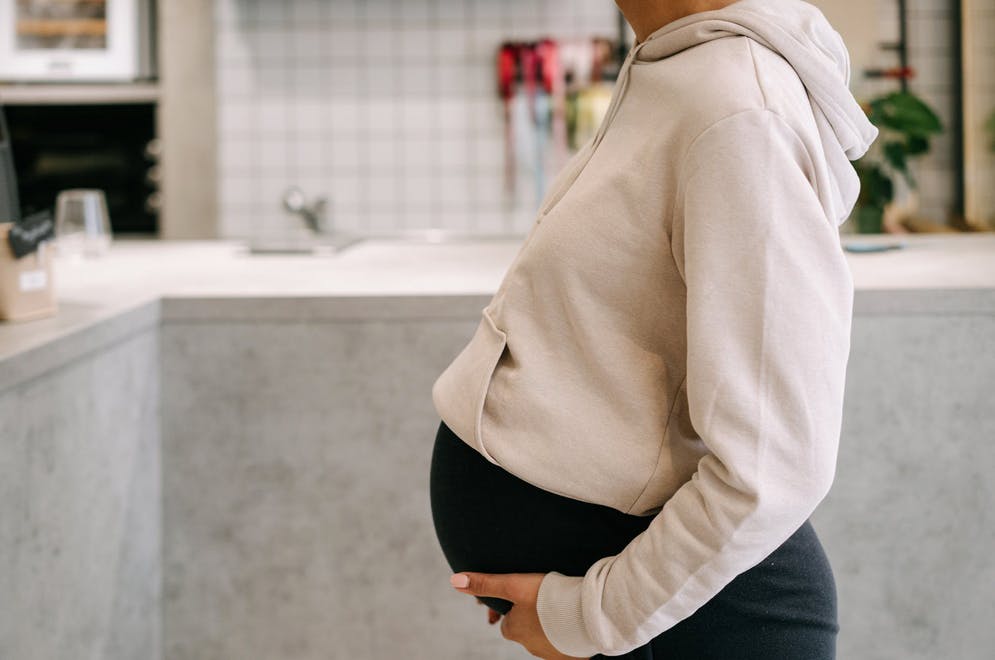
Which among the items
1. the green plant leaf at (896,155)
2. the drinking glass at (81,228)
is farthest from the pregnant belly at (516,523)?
the green plant leaf at (896,155)

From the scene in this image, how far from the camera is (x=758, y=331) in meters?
0.73

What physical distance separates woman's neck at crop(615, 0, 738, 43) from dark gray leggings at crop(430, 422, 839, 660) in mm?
397

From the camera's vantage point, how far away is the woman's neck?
33.2 inches

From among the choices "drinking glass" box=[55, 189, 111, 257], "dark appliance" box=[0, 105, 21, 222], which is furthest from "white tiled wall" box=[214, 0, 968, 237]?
"dark appliance" box=[0, 105, 21, 222]

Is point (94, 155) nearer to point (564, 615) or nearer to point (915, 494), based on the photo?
point (915, 494)

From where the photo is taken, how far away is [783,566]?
890 mm

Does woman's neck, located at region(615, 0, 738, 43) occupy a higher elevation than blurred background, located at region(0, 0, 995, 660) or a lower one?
higher

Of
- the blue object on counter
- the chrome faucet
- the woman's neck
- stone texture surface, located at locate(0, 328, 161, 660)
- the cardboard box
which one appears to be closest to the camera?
the woman's neck

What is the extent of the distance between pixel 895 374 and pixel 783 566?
33.3 inches

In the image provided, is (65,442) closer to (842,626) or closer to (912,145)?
(842,626)

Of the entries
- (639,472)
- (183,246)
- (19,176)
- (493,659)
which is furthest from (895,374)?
(19,176)

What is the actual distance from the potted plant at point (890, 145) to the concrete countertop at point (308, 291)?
1048 millimetres

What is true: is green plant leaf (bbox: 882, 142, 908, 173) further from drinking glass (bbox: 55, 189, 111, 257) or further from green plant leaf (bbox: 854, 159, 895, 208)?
drinking glass (bbox: 55, 189, 111, 257)

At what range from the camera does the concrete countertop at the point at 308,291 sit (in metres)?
1.38
